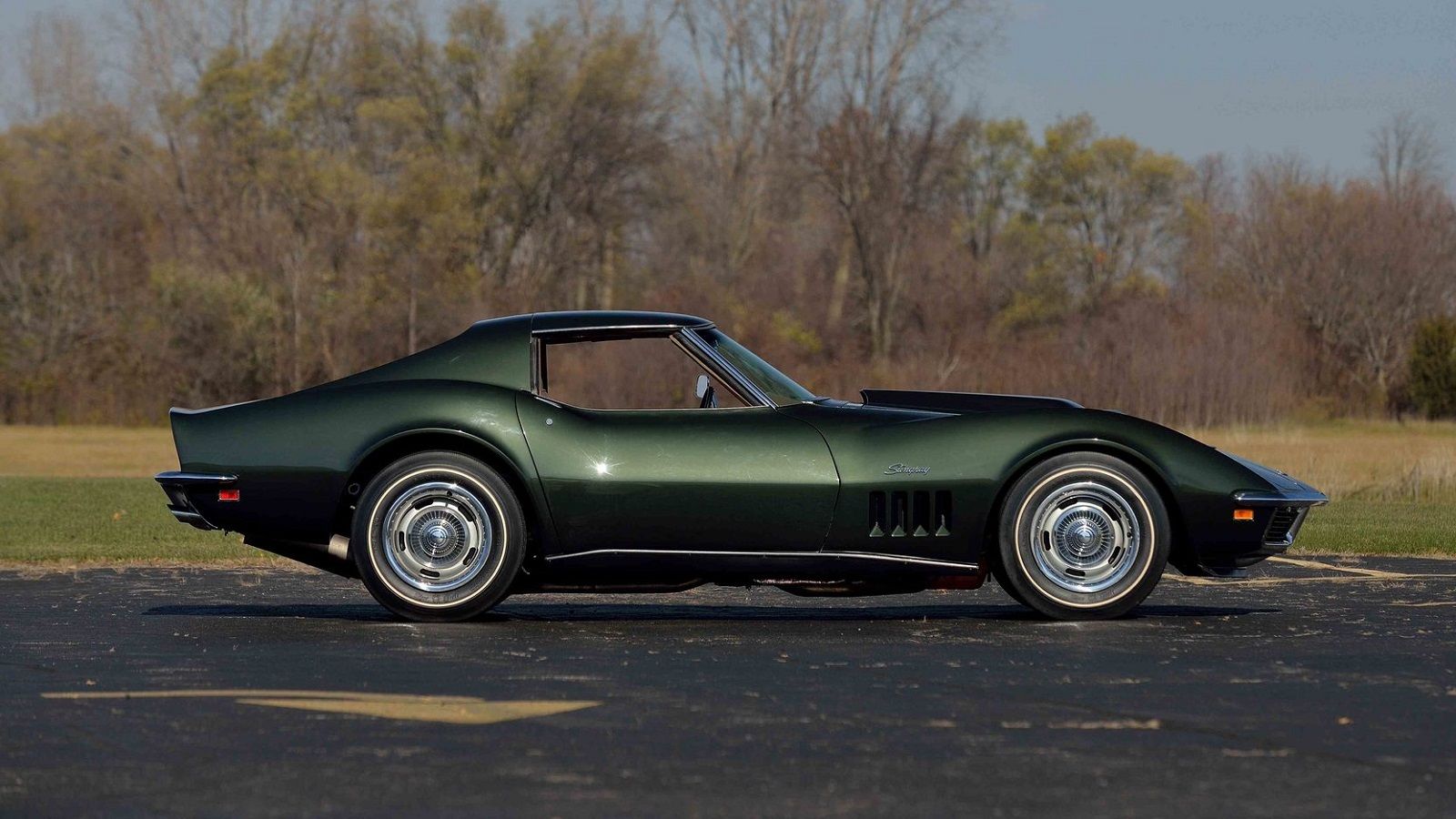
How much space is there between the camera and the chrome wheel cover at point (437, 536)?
896 centimetres

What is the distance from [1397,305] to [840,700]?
59.2m

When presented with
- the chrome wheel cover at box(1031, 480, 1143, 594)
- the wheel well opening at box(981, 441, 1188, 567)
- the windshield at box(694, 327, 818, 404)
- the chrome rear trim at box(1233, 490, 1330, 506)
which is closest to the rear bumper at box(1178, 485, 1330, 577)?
the chrome rear trim at box(1233, 490, 1330, 506)

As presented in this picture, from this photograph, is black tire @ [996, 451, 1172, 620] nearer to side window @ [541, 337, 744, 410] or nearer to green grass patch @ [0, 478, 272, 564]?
side window @ [541, 337, 744, 410]

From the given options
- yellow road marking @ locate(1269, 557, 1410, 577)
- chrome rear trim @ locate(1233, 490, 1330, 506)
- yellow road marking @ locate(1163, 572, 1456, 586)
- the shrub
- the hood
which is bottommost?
yellow road marking @ locate(1163, 572, 1456, 586)

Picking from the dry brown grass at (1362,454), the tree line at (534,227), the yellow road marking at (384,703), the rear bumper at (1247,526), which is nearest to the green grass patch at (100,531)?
the yellow road marking at (384,703)

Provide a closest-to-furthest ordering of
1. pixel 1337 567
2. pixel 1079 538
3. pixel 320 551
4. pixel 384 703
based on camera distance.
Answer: pixel 384 703
pixel 1079 538
pixel 320 551
pixel 1337 567

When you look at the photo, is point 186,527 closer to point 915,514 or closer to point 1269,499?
point 915,514

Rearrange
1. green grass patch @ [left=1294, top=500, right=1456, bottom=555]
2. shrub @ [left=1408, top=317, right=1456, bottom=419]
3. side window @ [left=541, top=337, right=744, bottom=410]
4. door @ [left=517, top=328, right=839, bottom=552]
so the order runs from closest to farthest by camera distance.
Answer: door @ [left=517, top=328, right=839, bottom=552], side window @ [left=541, top=337, right=744, bottom=410], green grass patch @ [left=1294, top=500, right=1456, bottom=555], shrub @ [left=1408, top=317, right=1456, bottom=419]

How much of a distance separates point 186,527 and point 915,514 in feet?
30.0

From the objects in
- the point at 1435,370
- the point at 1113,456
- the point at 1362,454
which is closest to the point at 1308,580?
the point at 1113,456

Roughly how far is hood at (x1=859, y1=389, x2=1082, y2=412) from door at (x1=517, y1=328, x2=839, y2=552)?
0.71m

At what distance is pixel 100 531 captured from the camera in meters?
15.8

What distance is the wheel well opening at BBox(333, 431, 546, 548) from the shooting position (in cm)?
898

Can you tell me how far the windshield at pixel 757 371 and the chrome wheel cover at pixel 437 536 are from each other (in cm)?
138
